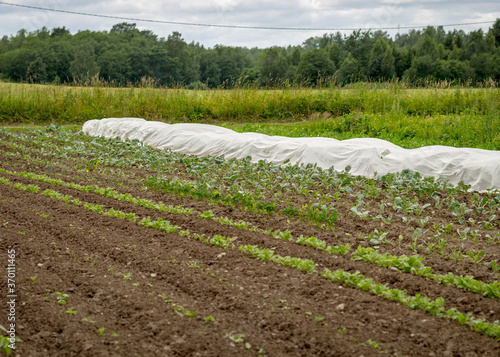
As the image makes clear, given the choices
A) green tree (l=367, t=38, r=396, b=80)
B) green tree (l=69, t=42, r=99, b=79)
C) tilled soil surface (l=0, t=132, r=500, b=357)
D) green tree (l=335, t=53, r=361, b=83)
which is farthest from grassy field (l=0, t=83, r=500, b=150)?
green tree (l=367, t=38, r=396, b=80)

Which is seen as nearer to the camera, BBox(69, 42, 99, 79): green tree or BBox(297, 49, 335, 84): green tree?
BBox(69, 42, 99, 79): green tree

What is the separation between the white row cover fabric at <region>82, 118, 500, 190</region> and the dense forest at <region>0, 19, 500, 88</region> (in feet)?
56.0

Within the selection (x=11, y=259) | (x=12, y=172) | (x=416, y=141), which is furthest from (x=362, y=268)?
(x=416, y=141)

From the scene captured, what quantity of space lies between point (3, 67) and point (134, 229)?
33.2 meters

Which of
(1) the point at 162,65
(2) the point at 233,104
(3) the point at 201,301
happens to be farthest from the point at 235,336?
(1) the point at 162,65

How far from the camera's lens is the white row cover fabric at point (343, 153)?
711 centimetres

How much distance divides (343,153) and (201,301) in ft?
17.8

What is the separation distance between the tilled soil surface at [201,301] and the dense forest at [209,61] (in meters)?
23.3

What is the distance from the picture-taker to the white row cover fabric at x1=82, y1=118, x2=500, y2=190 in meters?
7.11

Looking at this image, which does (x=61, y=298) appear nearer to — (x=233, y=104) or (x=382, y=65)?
(x=233, y=104)

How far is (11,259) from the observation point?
401 cm

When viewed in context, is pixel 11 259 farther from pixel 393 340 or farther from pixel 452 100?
pixel 452 100

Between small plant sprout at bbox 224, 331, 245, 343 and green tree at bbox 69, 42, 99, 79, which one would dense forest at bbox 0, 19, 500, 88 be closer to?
green tree at bbox 69, 42, 99, 79

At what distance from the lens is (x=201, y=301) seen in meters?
3.40
